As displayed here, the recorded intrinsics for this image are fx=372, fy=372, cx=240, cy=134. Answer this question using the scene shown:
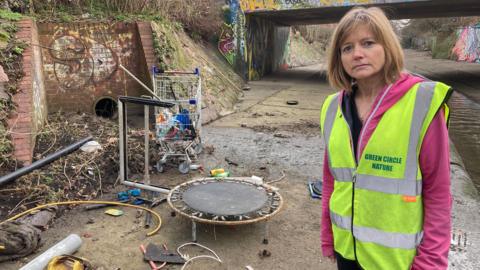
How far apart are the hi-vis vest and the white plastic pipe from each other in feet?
8.87

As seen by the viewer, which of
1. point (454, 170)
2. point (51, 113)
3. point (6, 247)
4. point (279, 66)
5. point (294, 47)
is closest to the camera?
point (6, 247)

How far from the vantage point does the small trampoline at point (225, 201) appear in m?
3.83

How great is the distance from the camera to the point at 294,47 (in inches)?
1314

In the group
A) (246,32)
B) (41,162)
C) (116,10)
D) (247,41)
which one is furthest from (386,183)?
(247,41)

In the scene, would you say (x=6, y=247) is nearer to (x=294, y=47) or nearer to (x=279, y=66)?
(x=279, y=66)

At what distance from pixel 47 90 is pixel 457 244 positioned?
332 inches

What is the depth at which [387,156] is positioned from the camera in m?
1.61

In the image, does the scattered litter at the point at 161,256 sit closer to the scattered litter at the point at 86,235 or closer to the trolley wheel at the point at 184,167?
the scattered litter at the point at 86,235

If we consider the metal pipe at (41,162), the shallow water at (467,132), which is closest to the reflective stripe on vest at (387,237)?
the metal pipe at (41,162)

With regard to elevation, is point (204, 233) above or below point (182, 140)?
below

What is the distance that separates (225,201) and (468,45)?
111ft

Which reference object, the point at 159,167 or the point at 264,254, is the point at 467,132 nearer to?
the point at 159,167

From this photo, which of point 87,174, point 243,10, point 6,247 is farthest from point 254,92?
point 6,247

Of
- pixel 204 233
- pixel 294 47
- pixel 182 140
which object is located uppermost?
pixel 294 47
